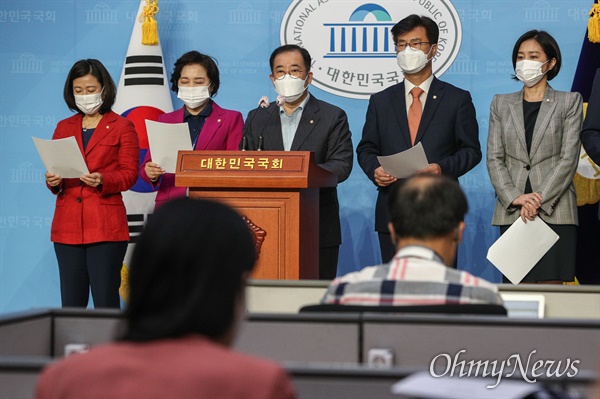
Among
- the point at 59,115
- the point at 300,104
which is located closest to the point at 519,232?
the point at 300,104

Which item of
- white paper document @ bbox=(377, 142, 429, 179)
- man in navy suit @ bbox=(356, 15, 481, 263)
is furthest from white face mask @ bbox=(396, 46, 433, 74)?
white paper document @ bbox=(377, 142, 429, 179)

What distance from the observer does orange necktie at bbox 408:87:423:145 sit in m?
4.77

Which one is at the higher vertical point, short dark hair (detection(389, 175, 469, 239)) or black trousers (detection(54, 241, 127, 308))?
short dark hair (detection(389, 175, 469, 239))

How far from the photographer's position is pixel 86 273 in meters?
4.66

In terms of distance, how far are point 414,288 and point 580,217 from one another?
3.78 metres

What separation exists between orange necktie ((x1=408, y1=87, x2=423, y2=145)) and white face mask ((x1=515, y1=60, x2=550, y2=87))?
1.72 feet

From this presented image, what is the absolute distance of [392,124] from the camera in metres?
4.78

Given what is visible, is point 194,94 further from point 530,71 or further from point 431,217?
point 431,217

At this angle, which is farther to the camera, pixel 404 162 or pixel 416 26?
pixel 416 26

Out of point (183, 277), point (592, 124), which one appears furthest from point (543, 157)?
point (183, 277)

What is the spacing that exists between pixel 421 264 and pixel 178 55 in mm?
4457

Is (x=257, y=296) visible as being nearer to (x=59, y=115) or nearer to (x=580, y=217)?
(x=580, y=217)

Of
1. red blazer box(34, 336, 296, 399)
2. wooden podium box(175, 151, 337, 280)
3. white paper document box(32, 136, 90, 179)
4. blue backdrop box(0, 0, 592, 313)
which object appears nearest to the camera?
red blazer box(34, 336, 296, 399)

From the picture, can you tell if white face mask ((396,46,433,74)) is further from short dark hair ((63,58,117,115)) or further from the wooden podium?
short dark hair ((63,58,117,115))
